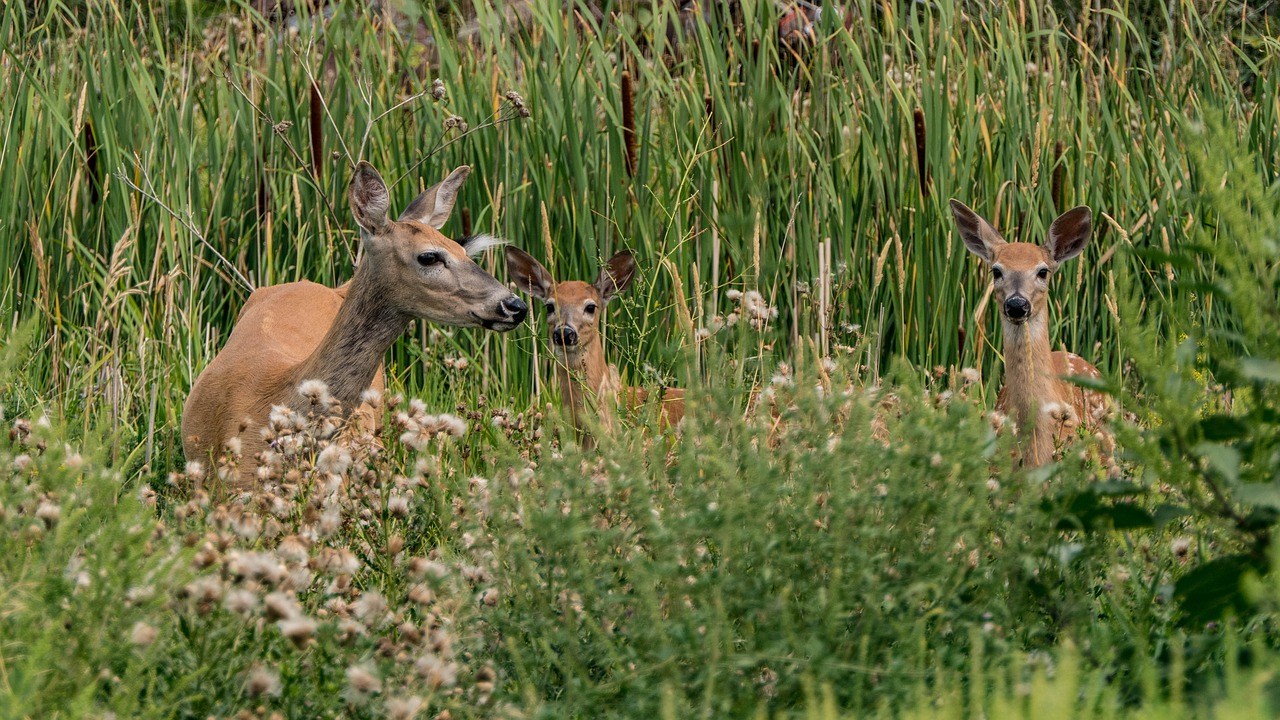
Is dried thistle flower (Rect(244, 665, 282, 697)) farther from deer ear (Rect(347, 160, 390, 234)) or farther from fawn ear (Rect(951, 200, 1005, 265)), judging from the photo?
fawn ear (Rect(951, 200, 1005, 265))

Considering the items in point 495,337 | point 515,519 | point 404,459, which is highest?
point 515,519

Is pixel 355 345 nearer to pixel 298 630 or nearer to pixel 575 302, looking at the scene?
pixel 575 302

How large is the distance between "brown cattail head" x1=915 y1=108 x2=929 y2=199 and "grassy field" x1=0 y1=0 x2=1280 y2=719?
3cm

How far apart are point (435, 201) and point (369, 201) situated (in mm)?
326

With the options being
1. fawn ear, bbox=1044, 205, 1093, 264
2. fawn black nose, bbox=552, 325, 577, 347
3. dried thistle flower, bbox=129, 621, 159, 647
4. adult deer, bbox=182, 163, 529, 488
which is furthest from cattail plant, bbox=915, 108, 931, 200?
dried thistle flower, bbox=129, 621, 159, 647

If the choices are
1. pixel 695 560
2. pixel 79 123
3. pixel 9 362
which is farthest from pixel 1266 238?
pixel 79 123

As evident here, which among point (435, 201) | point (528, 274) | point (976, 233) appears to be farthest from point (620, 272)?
point (976, 233)

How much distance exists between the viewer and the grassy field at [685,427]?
2.35m

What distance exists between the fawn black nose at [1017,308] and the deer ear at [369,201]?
222cm

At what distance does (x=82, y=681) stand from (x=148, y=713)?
0.17 metres

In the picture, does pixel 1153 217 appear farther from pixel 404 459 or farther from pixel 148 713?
pixel 148 713

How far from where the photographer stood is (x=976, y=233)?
223 inches

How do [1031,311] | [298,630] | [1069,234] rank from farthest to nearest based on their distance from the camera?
[1069,234], [1031,311], [298,630]

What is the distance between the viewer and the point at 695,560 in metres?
2.57
